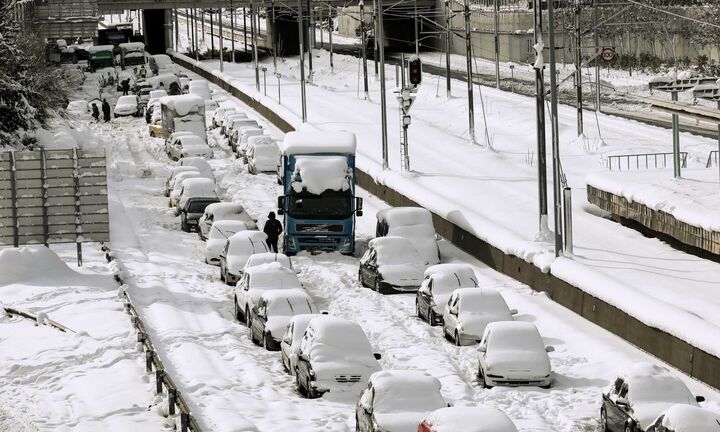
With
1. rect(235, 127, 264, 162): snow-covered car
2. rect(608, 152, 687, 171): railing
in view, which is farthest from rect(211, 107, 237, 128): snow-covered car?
rect(608, 152, 687, 171): railing

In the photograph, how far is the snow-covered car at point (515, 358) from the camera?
2689 cm

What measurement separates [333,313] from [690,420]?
1538cm

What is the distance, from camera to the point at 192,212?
47.5 m

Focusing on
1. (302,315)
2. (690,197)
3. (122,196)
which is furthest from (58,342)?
(122,196)

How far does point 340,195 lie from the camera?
41406 millimetres

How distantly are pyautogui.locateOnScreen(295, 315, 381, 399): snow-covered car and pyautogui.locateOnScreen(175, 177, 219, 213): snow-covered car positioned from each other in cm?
2215

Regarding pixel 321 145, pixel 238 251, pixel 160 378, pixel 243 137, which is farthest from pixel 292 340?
pixel 243 137

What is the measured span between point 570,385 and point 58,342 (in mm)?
11430

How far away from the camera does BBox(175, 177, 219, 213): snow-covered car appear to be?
48656 mm

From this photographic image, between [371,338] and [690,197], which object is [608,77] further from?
[371,338]

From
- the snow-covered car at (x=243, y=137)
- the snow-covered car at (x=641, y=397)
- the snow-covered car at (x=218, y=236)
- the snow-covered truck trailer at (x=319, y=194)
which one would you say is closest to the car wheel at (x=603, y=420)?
the snow-covered car at (x=641, y=397)

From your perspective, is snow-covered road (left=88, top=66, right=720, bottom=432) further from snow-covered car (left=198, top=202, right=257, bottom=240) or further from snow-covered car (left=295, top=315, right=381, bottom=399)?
snow-covered car (left=198, top=202, right=257, bottom=240)

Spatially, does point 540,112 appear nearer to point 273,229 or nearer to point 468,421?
point 273,229

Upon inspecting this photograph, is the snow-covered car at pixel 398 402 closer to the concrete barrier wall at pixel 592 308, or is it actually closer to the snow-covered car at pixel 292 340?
the snow-covered car at pixel 292 340
